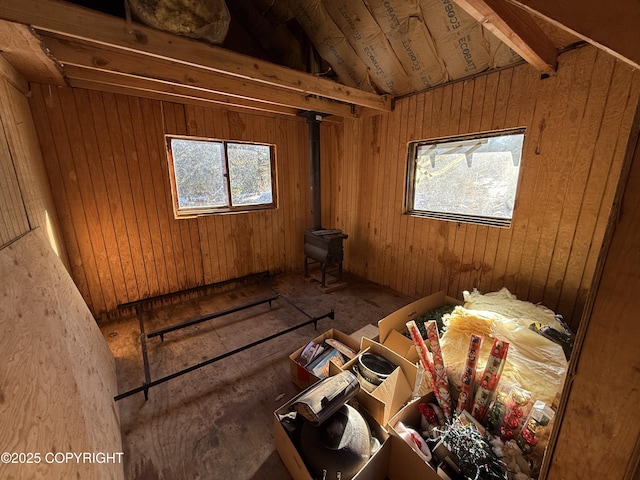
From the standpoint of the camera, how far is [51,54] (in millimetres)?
1672

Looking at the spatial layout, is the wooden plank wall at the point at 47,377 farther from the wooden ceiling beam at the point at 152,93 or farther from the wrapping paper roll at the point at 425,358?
the wrapping paper roll at the point at 425,358

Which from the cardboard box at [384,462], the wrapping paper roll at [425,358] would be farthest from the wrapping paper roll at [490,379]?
the cardboard box at [384,462]

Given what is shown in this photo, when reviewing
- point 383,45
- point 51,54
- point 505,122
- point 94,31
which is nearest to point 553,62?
point 505,122

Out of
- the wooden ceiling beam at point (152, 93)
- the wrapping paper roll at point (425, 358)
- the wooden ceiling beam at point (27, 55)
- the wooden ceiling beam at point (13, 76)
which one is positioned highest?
the wooden ceiling beam at point (152, 93)

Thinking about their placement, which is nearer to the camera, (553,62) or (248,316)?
(553,62)

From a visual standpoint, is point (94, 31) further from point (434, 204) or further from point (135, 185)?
point (434, 204)

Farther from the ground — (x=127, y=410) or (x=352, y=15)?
(x=352, y=15)

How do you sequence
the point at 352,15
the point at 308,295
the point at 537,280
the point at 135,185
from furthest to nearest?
1. the point at 308,295
2. the point at 135,185
3. the point at 352,15
4. the point at 537,280

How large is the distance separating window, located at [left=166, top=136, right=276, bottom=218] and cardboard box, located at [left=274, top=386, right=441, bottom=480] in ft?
8.32

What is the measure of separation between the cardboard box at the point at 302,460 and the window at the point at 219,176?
2.48 m

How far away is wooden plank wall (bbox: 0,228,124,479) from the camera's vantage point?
73 centimetres

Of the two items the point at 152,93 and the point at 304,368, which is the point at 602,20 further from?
the point at 152,93

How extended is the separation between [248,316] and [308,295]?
81 cm

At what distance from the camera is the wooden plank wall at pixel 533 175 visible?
1737 millimetres
